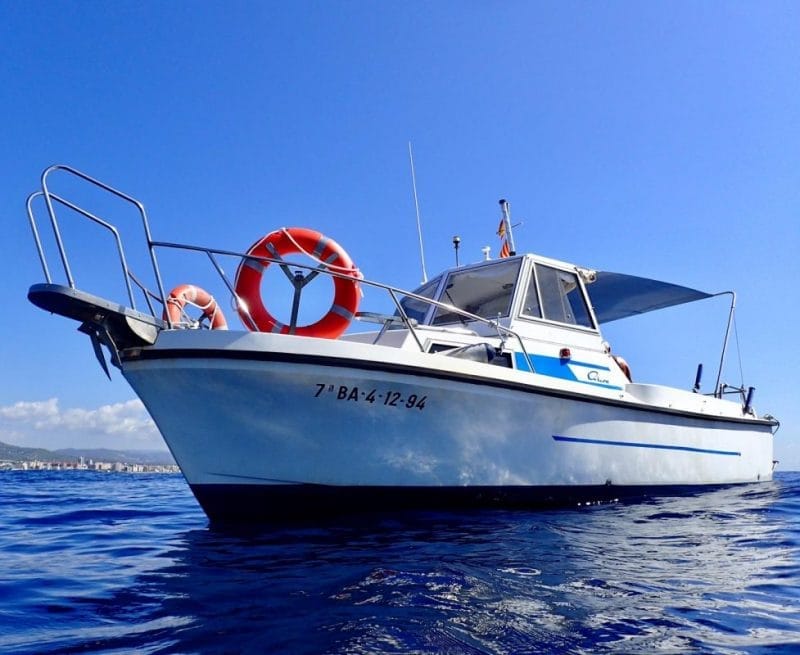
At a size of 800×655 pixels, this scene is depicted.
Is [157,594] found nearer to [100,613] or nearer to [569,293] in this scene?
[100,613]

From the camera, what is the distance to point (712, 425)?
8156mm

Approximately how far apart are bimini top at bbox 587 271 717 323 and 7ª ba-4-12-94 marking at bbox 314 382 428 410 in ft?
16.0

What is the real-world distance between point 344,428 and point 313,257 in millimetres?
1625

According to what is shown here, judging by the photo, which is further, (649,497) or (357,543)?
(649,497)

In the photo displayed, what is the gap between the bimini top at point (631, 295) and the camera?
9.14 metres

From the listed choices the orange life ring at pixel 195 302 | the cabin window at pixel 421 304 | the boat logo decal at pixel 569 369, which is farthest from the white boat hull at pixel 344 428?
the cabin window at pixel 421 304

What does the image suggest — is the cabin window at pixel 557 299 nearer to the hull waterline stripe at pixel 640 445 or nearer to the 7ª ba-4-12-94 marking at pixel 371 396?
the hull waterline stripe at pixel 640 445

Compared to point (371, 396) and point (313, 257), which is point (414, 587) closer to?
point (371, 396)

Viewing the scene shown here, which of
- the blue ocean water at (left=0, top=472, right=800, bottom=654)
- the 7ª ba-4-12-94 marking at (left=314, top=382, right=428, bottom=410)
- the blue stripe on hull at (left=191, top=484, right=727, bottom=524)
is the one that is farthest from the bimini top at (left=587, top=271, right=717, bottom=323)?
the 7ª ba-4-12-94 marking at (left=314, top=382, right=428, bottom=410)

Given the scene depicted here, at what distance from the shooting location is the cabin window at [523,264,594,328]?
7.26 m

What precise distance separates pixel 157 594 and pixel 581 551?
8.73ft

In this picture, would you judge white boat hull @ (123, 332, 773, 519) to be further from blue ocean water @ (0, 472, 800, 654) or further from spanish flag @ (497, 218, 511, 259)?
spanish flag @ (497, 218, 511, 259)

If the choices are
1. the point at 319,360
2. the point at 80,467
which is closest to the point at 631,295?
the point at 319,360

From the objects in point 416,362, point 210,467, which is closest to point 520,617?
point 416,362
